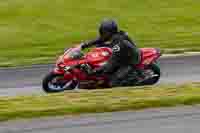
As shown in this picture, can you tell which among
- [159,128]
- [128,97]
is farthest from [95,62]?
[159,128]

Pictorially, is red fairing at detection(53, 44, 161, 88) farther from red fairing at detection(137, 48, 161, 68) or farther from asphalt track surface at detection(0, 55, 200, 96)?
asphalt track surface at detection(0, 55, 200, 96)

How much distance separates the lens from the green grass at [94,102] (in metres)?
10.6

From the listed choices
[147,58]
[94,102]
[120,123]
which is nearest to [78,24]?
[147,58]

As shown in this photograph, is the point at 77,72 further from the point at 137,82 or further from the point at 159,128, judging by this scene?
the point at 159,128

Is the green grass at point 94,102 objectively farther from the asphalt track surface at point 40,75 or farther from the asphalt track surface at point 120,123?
the asphalt track surface at point 40,75

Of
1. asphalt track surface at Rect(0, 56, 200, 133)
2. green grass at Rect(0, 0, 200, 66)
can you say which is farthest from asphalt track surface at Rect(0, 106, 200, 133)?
green grass at Rect(0, 0, 200, 66)

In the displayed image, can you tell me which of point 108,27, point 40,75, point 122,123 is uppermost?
point 108,27

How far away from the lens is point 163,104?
436 inches

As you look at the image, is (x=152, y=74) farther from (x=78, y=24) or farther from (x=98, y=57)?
(x=78, y=24)

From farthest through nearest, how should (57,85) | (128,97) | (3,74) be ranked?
(3,74) < (57,85) < (128,97)

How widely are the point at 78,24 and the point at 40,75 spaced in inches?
391

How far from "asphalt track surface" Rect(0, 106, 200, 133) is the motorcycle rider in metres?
3.85

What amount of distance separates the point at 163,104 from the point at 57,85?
12.0ft

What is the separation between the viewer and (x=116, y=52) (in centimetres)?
1438
